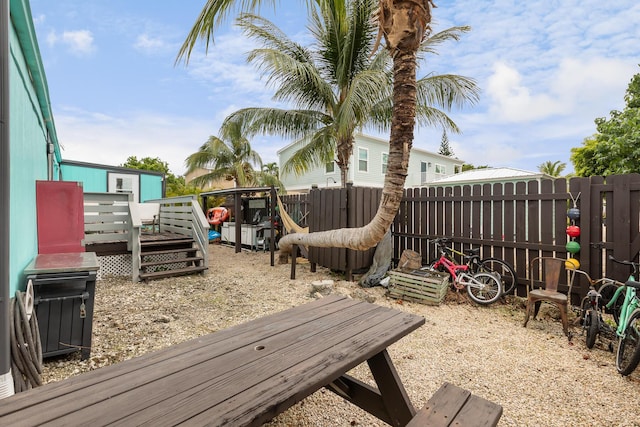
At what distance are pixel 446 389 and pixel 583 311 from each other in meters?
3.25

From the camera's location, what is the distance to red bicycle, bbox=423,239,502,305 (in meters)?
4.57

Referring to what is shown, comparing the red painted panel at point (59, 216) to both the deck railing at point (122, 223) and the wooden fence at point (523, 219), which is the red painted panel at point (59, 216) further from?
the wooden fence at point (523, 219)

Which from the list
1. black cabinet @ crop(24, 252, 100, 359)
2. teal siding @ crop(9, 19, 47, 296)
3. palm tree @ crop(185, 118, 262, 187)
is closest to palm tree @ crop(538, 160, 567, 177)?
palm tree @ crop(185, 118, 262, 187)

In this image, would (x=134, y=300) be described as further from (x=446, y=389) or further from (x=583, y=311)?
(x=583, y=311)

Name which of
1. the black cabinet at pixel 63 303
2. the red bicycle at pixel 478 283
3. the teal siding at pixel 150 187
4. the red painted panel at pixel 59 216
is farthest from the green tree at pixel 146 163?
the red bicycle at pixel 478 283

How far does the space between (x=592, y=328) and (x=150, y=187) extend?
47.0 ft

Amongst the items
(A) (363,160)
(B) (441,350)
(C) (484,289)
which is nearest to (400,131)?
(B) (441,350)

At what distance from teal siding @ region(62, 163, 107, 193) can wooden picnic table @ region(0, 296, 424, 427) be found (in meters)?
11.4

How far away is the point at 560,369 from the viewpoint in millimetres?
2785

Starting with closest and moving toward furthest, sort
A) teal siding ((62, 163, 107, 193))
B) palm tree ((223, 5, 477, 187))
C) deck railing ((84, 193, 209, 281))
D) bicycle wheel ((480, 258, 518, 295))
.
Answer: bicycle wheel ((480, 258, 518, 295))
deck railing ((84, 193, 209, 281))
palm tree ((223, 5, 477, 187))
teal siding ((62, 163, 107, 193))

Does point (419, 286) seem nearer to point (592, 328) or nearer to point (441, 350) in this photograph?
point (441, 350)

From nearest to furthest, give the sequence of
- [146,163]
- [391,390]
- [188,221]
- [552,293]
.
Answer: [391,390] → [552,293] → [188,221] → [146,163]

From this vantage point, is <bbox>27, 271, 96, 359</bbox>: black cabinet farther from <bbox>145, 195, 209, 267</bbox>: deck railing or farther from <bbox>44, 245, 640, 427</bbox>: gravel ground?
<bbox>145, 195, 209, 267</bbox>: deck railing

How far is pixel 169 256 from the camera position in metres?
6.99
